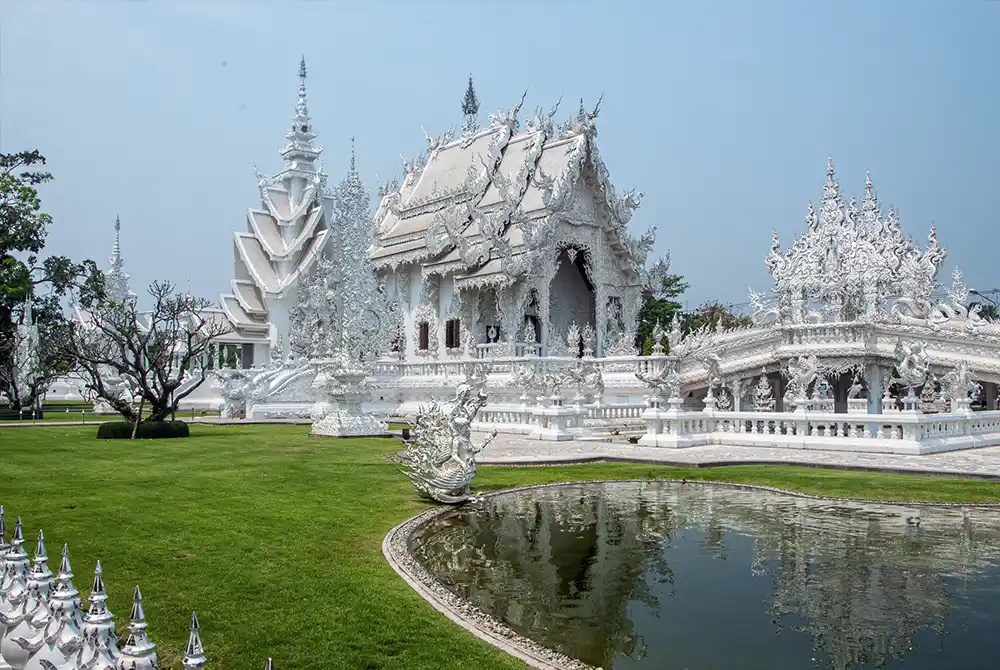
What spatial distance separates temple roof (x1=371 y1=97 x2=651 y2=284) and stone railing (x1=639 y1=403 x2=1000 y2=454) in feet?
31.1

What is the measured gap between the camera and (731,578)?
6465 millimetres

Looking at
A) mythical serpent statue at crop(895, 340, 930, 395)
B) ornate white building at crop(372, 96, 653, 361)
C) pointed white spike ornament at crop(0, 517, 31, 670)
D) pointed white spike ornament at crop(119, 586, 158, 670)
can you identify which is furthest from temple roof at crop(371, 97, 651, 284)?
pointed white spike ornament at crop(119, 586, 158, 670)

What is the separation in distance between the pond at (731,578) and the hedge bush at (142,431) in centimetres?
1025

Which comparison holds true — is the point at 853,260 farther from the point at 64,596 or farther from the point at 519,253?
the point at 64,596

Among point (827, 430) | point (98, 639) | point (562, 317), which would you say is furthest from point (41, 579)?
point (562, 317)

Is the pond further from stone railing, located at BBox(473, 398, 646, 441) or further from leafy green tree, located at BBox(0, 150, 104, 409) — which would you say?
leafy green tree, located at BBox(0, 150, 104, 409)

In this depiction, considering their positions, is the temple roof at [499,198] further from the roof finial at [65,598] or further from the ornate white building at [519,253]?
the roof finial at [65,598]

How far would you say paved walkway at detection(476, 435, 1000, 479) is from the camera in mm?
12078

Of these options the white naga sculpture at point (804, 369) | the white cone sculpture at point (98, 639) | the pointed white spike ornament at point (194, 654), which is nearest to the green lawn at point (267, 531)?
the white cone sculpture at point (98, 639)

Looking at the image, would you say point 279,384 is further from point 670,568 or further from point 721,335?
point 670,568

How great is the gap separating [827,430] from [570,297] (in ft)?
46.1

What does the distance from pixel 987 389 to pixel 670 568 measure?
1928 cm

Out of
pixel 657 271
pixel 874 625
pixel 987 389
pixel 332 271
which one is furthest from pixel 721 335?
pixel 874 625

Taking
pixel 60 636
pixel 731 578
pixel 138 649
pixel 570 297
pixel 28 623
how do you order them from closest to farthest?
pixel 138 649, pixel 60 636, pixel 28 623, pixel 731 578, pixel 570 297
